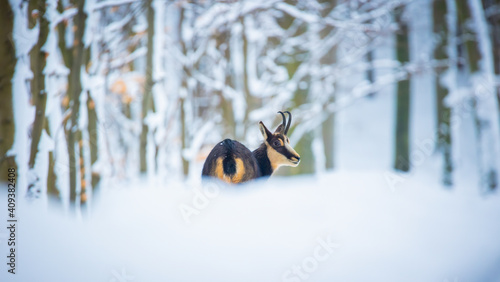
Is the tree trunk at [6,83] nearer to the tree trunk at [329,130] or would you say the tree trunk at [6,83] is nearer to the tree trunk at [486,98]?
the tree trunk at [329,130]

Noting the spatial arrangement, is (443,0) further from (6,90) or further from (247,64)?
(6,90)

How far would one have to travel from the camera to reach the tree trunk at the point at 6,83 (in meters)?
2.90

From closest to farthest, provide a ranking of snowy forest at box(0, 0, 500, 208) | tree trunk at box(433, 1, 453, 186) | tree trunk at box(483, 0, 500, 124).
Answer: snowy forest at box(0, 0, 500, 208), tree trunk at box(433, 1, 453, 186), tree trunk at box(483, 0, 500, 124)

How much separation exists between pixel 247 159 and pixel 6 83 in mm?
2173

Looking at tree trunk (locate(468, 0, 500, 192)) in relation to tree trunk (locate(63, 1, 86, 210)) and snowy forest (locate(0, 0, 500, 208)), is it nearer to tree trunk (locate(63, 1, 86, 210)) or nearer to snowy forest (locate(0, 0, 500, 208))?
snowy forest (locate(0, 0, 500, 208))

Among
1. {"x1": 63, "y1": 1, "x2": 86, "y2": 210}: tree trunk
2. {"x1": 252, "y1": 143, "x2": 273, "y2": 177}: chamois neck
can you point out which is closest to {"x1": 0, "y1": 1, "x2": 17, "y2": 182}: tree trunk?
{"x1": 63, "y1": 1, "x2": 86, "y2": 210}: tree trunk

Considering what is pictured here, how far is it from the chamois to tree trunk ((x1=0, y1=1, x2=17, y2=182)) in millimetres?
1804

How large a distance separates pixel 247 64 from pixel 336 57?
5.90 feet

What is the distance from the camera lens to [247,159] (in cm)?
214

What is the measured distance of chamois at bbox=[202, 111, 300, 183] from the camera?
2.10m

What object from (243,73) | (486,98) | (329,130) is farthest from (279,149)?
(329,130)

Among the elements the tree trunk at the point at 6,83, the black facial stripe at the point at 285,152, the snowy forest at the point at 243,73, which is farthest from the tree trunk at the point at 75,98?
the black facial stripe at the point at 285,152

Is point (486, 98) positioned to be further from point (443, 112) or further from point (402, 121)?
point (402, 121)

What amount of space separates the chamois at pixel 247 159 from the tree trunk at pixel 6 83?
5.92 ft
